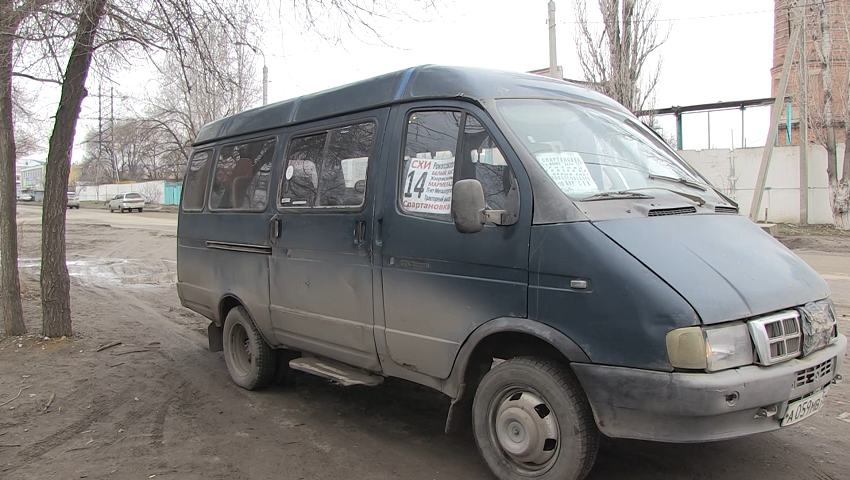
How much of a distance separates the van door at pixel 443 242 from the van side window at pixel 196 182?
3.06 m

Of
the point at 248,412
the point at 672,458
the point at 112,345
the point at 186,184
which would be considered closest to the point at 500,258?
the point at 672,458

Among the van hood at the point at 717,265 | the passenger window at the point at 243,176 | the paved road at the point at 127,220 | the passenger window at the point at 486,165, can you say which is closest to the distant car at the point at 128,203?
Result: the paved road at the point at 127,220

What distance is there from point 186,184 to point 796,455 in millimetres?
6090

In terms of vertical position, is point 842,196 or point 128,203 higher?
point 128,203

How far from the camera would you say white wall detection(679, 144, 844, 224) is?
68.1 ft

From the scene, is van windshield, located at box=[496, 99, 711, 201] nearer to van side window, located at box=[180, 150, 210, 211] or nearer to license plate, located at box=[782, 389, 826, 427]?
license plate, located at box=[782, 389, 826, 427]

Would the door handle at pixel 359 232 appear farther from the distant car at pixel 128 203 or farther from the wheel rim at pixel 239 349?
the distant car at pixel 128 203

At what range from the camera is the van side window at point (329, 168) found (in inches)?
171

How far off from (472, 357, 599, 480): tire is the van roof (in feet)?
5.43

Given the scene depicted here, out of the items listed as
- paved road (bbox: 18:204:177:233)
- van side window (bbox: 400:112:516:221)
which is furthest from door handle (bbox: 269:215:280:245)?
paved road (bbox: 18:204:177:233)

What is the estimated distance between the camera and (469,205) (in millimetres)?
3311

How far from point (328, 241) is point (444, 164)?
1183mm

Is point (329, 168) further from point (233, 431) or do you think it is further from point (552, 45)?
point (552, 45)

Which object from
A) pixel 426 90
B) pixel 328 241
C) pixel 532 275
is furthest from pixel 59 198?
pixel 532 275
